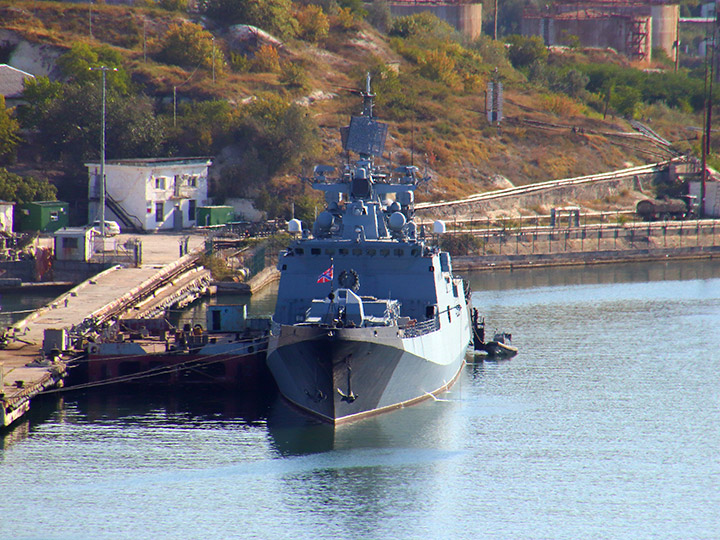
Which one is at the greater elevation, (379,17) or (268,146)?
→ (379,17)

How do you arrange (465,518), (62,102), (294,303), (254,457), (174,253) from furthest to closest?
1. (62,102)
2. (174,253)
3. (294,303)
4. (254,457)
5. (465,518)

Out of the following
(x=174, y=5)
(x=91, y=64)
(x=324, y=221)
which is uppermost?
(x=174, y=5)

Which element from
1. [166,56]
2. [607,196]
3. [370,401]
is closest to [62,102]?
[166,56]

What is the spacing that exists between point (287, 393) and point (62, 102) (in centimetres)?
5602

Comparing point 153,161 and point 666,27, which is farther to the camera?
point 666,27

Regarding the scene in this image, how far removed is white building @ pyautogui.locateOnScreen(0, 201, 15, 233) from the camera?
255ft

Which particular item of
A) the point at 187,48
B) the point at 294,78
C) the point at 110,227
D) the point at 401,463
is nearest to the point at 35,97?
the point at 187,48

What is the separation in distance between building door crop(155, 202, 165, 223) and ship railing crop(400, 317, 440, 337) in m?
42.9

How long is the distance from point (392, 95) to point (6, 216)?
46.2 metres

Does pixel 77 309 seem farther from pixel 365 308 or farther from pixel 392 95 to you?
pixel 392 95

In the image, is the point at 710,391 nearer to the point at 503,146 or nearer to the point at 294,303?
the point at 294,303

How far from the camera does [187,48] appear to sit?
110 meters

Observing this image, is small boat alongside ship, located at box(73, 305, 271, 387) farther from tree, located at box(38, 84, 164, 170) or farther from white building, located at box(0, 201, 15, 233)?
tree, located at box(38, 84, 164, 170)

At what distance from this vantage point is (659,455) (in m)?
39.8
